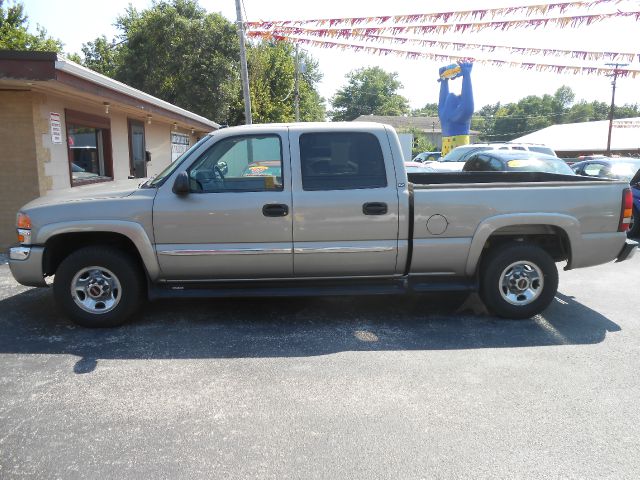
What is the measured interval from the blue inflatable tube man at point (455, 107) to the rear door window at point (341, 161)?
19.2 metres

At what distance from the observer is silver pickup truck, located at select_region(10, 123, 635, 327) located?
15.6 feet

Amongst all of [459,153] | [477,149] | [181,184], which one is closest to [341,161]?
[181,184]

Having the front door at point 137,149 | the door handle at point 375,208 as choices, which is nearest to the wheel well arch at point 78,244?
the door handle at point 375,208

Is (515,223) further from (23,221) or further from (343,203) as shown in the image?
(23,221)

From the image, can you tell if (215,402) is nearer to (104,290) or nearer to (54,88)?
(104,290)

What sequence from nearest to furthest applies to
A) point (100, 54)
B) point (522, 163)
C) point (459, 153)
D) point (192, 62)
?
point (522, 163)
point (459, 153)
point (192, 62)
point (100, 54)

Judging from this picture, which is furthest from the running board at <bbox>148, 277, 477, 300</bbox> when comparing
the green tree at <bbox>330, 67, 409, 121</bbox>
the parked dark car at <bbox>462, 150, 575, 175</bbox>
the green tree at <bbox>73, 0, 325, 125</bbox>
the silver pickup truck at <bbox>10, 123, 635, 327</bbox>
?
the green tree at <bbox>330, 67, 409, 121</bbox>

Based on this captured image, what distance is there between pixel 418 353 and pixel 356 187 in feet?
5.23

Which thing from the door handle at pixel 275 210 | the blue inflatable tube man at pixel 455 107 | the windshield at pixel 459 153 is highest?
the blue inflatable tube man at pixel 455 107

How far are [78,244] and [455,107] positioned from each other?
826 inches

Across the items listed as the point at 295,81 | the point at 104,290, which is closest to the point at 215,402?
the point at 104,290

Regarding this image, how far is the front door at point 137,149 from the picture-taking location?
12.6 meters

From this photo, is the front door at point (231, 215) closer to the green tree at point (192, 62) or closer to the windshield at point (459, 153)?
the windshield at point (459, 153)

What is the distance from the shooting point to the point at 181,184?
4594 mm
